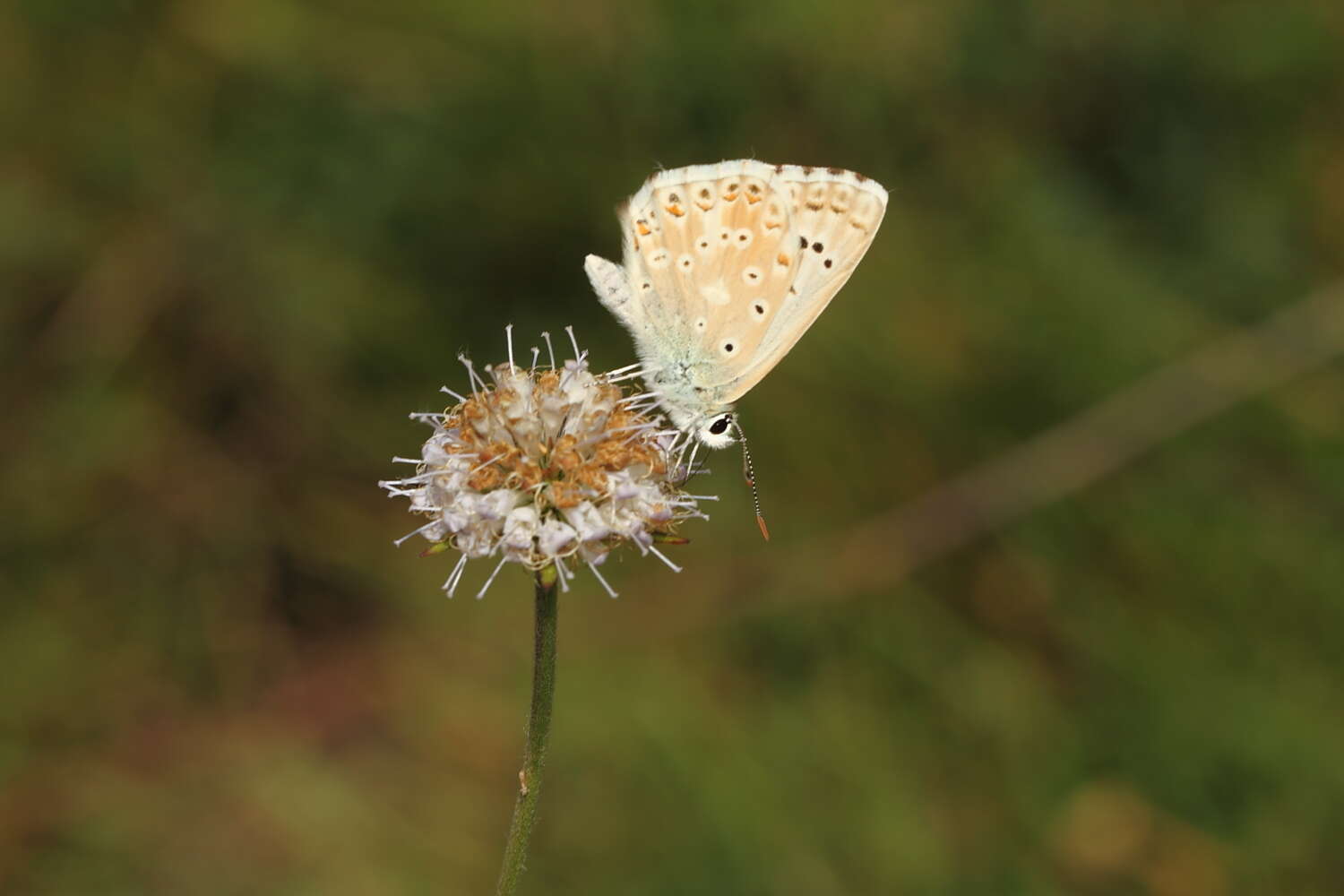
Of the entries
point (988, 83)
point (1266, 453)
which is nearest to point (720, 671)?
point (1266, 453)

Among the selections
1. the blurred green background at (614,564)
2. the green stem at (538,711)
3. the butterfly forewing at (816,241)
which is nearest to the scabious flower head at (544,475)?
the green stem at (538,711)

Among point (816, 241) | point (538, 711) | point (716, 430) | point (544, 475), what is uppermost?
point (816, 241)

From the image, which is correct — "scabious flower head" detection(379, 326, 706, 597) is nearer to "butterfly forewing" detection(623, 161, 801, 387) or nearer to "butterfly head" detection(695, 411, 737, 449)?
"butterfly head" detection(695, 411, 737, 449)

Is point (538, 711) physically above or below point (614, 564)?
below

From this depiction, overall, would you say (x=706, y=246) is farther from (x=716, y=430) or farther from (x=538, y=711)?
(x=538, y=711)

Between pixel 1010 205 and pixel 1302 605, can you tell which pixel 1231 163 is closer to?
pixel 1010 205

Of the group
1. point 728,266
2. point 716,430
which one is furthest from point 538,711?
point 728,266
